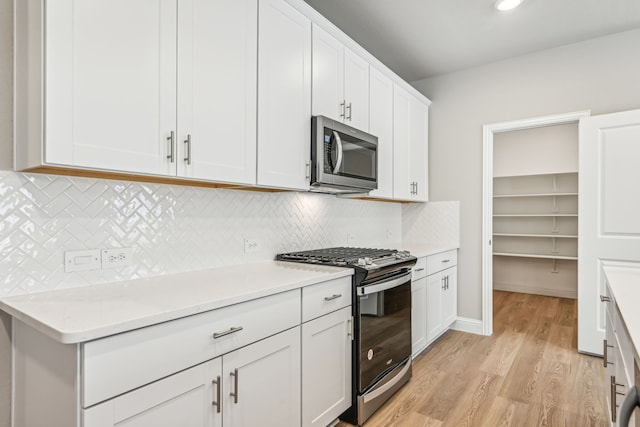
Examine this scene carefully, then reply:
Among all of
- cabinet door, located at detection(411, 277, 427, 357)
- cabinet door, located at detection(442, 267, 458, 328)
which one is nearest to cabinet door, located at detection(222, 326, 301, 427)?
cabinet door, located at detection(411, 277, 427, 357)

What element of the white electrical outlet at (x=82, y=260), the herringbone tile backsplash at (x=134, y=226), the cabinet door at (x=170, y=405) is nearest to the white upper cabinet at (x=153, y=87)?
the herringbone tile backsplash at (x=134, y=226)

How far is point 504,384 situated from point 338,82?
2.40 meters

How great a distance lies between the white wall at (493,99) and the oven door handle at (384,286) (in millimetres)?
1620

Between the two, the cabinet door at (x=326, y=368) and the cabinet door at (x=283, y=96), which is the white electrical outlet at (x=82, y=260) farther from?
the cabinet door at (x=326, y=368)

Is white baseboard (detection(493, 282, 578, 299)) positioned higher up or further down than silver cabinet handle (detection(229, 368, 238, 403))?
further down

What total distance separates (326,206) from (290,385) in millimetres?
1540

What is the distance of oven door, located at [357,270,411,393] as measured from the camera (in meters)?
2.04

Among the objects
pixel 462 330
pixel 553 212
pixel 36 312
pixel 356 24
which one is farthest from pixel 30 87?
pixel 553 212

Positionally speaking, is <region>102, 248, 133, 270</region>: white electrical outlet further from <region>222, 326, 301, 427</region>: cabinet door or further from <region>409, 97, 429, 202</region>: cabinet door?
<region>409, 97, 429, 202</region>: cabinet door

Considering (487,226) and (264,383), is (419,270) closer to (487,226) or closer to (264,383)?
(487,226)

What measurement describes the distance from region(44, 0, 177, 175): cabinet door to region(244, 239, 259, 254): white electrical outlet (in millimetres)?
808

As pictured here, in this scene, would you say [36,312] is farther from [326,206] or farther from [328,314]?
[326,206]

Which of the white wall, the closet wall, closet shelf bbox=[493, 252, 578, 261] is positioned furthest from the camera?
the closet wall

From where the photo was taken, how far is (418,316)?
9.39ft
